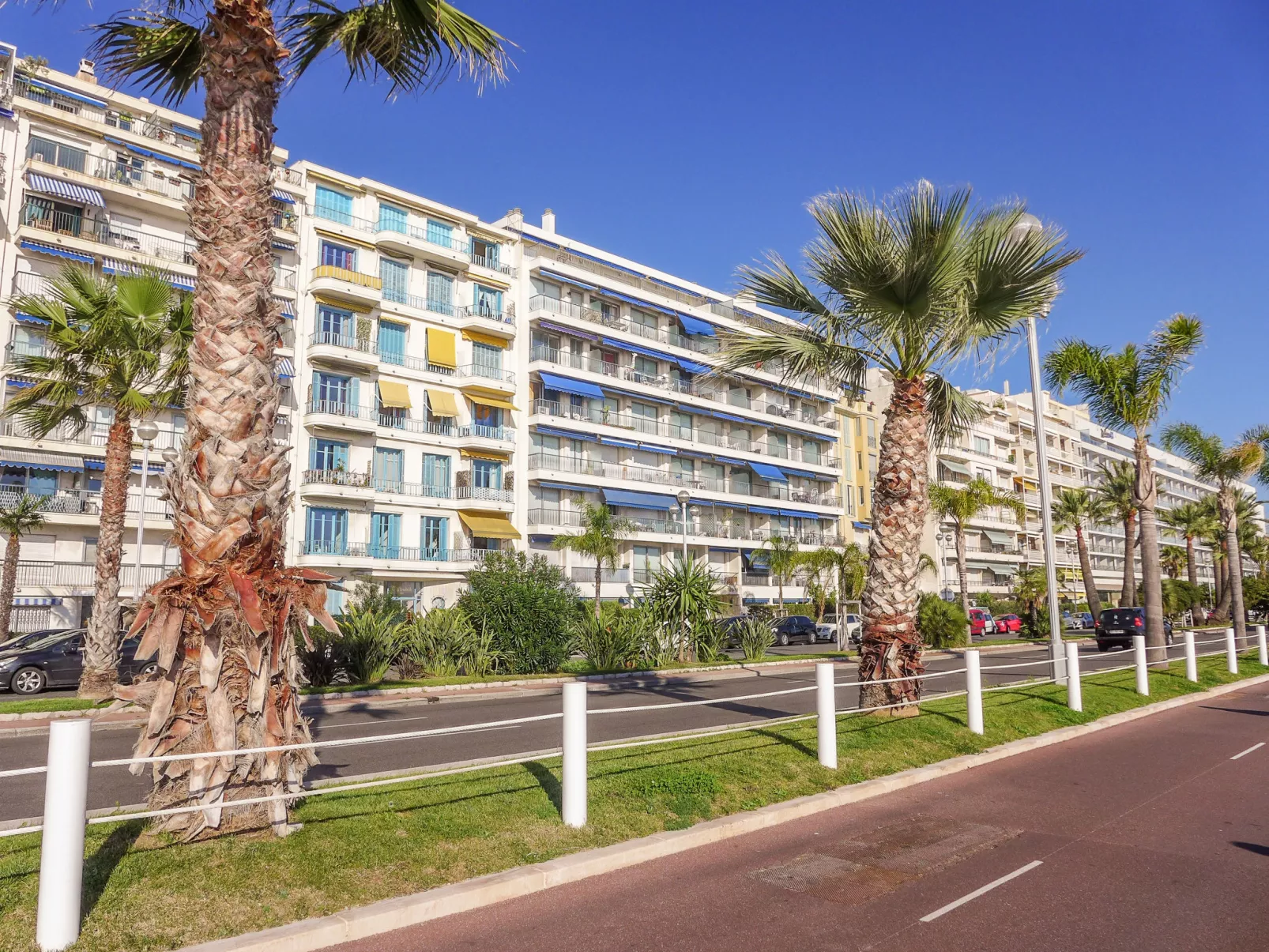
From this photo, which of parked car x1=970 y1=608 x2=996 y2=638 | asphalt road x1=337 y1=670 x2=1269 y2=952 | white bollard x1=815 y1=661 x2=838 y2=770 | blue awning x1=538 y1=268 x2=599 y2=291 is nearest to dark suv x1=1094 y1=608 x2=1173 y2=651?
parked car x1=970 y1=608 x2=996 y2=638

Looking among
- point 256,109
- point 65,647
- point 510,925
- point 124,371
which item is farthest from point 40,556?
point 510,925

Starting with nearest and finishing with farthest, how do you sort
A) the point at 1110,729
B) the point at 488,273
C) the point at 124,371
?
the point at 1110,729 → the point at 124,371 → the point at 488,273

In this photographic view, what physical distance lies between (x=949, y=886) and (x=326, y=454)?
3678 cm

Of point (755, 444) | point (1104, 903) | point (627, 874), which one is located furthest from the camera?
point (755, 444)

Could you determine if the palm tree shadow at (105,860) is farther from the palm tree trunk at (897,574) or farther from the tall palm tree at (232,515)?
the palm tree trunk at (897,574)

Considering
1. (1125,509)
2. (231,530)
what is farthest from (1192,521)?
(231,530)

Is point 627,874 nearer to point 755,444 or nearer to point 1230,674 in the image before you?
point 1230,674

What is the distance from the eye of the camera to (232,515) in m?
6.09

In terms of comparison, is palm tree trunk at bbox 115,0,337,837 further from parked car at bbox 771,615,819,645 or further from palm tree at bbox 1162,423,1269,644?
parked car at bbox 771,615,819,645

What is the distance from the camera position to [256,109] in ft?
22.8

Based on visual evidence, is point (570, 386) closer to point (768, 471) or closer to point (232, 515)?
point (768, 471)

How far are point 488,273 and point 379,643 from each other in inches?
1153

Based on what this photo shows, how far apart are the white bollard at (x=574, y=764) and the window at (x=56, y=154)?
37235 mm

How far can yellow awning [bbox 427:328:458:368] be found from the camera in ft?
142
